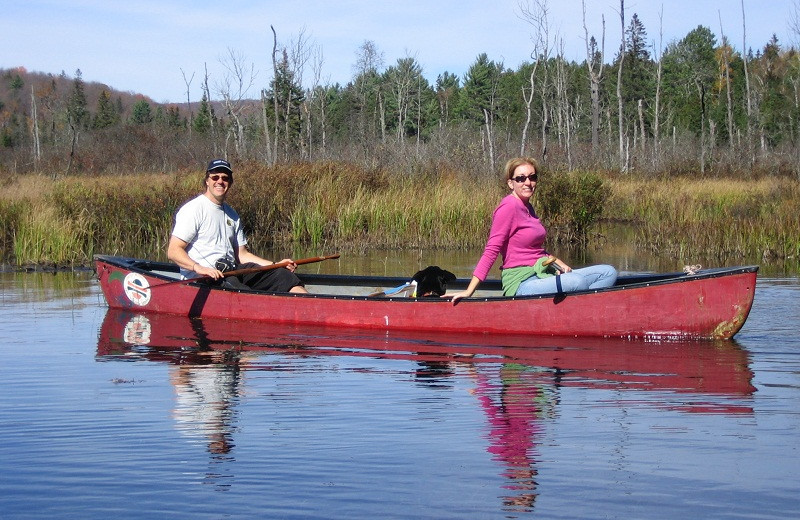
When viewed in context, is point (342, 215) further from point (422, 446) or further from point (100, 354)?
point (422, 446)

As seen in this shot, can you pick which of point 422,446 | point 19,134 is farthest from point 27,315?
point 19,134

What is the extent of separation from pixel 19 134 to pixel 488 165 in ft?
163

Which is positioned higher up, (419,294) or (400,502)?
(419,294)

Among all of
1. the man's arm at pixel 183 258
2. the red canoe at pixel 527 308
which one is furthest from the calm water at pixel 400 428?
the man's arm at pixel 183 258

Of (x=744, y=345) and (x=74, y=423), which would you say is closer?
(x=74, y=423)

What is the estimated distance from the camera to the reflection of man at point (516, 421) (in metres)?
4.37

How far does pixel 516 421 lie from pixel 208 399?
6.14 ft

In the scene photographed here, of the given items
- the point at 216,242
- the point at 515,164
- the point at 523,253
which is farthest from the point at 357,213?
the point at 515,164

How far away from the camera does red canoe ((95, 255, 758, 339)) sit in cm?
819

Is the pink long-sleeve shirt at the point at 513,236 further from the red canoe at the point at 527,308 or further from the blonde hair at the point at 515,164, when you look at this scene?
the red canoe at the point at 527,308

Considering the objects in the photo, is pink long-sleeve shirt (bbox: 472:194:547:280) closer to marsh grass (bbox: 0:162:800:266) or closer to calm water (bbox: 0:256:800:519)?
calm water (bbox: 0:256:800:519)

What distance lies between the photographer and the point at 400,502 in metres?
4.16

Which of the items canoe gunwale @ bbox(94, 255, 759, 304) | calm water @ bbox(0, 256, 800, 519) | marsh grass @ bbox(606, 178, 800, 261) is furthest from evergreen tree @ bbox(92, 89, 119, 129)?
calm water @ bbox(0, 256, 800, 519)

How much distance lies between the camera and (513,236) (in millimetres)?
8039
